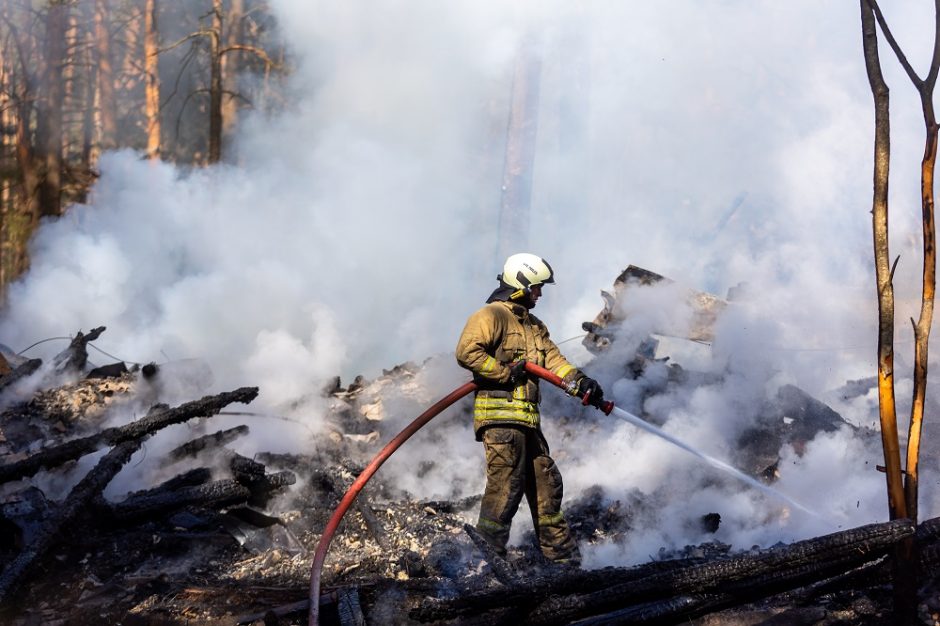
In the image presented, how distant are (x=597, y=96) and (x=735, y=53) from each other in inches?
93.0

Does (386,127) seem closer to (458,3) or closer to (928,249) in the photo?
(458,3)

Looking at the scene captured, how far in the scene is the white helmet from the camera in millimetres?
4859

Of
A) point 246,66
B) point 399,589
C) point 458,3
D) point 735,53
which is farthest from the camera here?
point 246,66

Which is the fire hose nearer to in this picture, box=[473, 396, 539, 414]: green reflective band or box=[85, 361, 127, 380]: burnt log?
box=[473, 396, 539, 414]: green reflective band

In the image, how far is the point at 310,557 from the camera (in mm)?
4965

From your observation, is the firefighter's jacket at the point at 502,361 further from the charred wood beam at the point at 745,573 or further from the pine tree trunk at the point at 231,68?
the pine tree trunk at the point at 231,68

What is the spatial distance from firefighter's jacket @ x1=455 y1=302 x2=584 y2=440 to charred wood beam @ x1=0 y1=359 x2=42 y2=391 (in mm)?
4695

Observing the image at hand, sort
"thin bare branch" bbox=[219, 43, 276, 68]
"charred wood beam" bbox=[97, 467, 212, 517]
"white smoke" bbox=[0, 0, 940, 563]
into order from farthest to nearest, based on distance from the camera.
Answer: "thin bare branch" bbox=[219, 43, 276, 68]
"white smoke" bbox=[0, 0, 940, 563]
"charred wood beam" bbox=[97, 467, 212, 517]

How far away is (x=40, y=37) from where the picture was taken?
1432 cm

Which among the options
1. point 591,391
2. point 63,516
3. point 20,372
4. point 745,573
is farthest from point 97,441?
point 745,573

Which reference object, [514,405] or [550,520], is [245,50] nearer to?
[514,405]

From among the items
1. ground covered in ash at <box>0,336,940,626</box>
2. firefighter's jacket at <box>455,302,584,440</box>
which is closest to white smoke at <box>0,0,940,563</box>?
ground covered in ash at <box>0,336,940,626</box>

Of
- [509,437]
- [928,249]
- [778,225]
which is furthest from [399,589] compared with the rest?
[778,225]

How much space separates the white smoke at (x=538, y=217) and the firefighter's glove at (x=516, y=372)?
2019 millimetres
